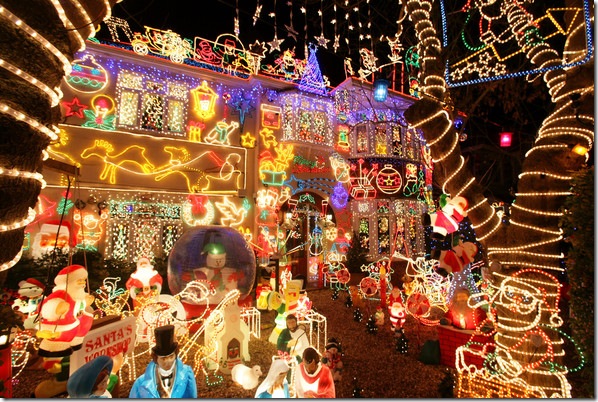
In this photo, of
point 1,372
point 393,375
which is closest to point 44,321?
point 1,372

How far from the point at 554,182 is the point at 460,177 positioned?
3.47 feet

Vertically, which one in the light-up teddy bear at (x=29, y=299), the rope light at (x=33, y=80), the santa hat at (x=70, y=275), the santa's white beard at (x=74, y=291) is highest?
the rope light at (x=33, y=80)

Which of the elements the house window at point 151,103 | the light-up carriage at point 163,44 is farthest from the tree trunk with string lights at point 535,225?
the light-up carriage at point 163,44

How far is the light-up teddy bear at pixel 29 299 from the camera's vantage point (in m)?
5.92

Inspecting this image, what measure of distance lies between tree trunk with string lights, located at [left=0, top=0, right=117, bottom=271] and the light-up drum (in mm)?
4338

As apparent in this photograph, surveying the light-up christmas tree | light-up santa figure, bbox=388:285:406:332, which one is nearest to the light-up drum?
light-up santa figure, bbox=388:285:406:332

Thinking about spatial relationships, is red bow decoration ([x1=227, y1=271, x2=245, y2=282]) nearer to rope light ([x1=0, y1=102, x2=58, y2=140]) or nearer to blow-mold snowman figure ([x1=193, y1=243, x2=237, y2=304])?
blow-mold snowman figure ([x1=193, y1=243, x2=237, y2=304])

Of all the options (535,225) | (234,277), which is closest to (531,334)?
(535,225)

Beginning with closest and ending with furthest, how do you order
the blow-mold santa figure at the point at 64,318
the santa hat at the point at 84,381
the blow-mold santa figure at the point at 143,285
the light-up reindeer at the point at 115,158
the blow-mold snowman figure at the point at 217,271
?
the santa hat at the point at 84,381 < the blow-mold santa figure at the point at 64,318 < the blow-mold snowman figure at the point at 217,271 < the blow-mold santa figure at the point at 143,285 < the light-up reindeer at the point at 115,158

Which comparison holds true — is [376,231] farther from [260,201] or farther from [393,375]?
[393,375]

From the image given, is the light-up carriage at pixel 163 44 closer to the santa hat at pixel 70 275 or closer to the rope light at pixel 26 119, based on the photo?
the santa hat at pixel 70 275

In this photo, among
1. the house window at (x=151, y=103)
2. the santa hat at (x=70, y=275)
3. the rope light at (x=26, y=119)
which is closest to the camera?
the rope light at (x=26, y=119)

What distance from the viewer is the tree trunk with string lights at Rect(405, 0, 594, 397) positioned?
13.1 feet

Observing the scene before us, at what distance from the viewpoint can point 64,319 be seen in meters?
3.63
